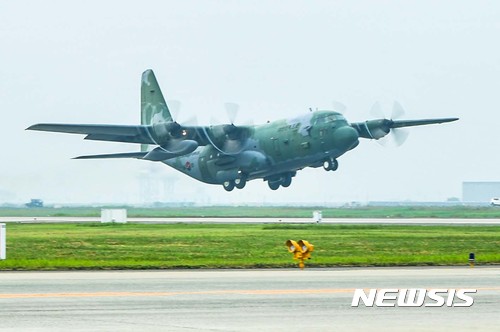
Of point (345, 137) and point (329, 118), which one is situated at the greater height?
point (329, 118)

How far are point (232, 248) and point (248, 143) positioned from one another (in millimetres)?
39892

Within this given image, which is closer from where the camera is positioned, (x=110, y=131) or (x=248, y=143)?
(x=110, y=131)

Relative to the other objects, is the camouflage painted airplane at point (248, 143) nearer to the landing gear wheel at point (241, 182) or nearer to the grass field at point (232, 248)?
the landing gear wheel at point (241, 182)

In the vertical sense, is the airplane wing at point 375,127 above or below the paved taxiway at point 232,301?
above

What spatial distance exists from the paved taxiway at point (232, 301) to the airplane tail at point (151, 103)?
70.6 meters

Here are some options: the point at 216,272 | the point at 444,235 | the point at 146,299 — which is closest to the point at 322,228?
the point at 444,235

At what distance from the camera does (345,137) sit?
260ft

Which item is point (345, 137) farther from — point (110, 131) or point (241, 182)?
point (110, 131)

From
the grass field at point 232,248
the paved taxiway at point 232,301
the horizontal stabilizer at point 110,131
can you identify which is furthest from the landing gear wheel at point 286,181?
the paved taxiway at point 232,301

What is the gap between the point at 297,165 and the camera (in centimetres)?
8500

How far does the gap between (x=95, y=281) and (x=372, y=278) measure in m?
7.55

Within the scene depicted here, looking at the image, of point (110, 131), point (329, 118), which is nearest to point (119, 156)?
point (110, 131)

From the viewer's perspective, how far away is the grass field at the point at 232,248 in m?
34.7

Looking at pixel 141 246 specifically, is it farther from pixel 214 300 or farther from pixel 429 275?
pixel 214 300
